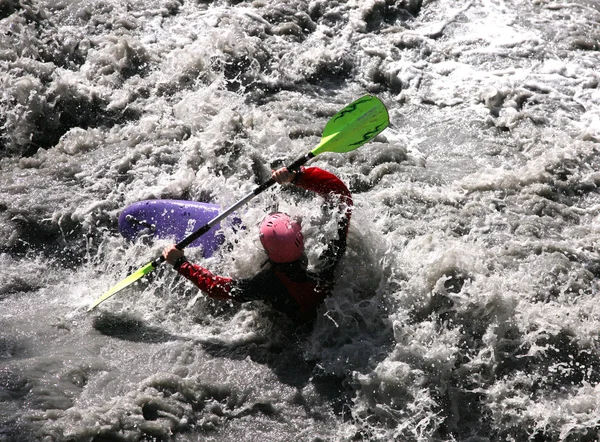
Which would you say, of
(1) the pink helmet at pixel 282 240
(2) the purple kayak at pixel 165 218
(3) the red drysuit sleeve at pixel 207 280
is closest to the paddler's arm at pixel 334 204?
(1) the pink helmet at pixel 282 240

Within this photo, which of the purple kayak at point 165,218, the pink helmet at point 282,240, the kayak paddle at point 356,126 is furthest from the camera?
the purple kayak at point 165,218

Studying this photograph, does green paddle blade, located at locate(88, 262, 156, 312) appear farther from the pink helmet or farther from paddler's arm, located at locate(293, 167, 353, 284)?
paddler's arm, located at locate(293, 167, 353, 284)

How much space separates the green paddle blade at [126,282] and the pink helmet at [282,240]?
2.89 ft

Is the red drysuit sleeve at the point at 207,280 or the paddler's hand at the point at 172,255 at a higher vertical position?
the paddler's hand at the point at 172,255

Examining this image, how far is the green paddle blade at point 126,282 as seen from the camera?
4.46m

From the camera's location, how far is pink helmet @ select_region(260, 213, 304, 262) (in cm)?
407

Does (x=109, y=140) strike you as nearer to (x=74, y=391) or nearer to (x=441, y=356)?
(x=74, y=391)

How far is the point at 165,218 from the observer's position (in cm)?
507

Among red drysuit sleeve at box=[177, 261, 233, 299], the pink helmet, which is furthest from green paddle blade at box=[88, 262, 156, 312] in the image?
the pink helmet

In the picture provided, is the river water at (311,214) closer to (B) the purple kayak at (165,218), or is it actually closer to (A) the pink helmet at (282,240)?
(B) the purple kayak at (165,218)

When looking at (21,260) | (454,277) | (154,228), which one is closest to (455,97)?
(454,277)

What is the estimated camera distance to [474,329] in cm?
417

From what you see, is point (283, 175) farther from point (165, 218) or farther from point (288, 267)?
point (165, 218)

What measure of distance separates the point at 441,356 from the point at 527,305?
727mm
